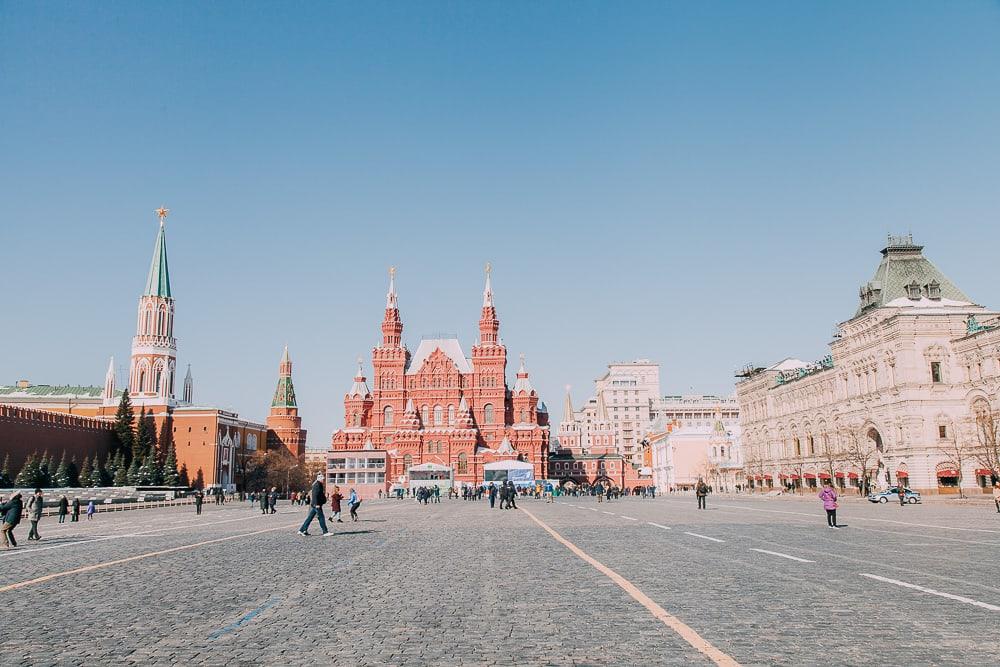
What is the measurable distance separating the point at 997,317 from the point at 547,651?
217 ft

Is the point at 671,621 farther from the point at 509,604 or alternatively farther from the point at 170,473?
the point at 170,473

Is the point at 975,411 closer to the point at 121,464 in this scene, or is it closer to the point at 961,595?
the point at 961,595

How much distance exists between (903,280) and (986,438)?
18.7 m

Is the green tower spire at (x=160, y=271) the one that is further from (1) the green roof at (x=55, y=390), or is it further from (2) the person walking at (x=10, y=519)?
(2) the person walking at (x=10, y=519)

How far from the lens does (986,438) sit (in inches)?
2103

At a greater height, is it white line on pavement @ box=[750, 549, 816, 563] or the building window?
the building window

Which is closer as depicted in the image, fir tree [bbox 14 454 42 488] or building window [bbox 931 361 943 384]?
building window [bbox 931 361 943 384]

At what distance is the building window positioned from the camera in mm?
60875

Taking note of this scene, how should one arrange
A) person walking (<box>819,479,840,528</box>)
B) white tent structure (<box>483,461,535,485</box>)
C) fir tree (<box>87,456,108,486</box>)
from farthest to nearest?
1. white tent structure (<box>483,461,535,485</box>)
2. fir tree (<box>87,456,108,486</box>)
3. person walking (<box>819,479,840,528</box>)

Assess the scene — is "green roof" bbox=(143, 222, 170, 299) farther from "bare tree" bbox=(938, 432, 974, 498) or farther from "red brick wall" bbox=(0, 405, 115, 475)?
"bare tree" bbox=(938, 432, 974, 498)

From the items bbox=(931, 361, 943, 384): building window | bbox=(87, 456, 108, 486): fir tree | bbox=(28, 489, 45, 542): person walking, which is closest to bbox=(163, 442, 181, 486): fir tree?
bbox=(87, 456, 108, 486): fir tree

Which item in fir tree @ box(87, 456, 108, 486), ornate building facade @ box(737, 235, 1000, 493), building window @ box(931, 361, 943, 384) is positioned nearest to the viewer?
ornate building facade @ box(737, 235, 1000, 493)

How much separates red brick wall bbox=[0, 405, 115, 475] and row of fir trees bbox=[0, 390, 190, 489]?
4.36ft

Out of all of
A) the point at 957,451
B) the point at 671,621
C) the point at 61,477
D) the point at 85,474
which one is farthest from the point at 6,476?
the point at 671,621
